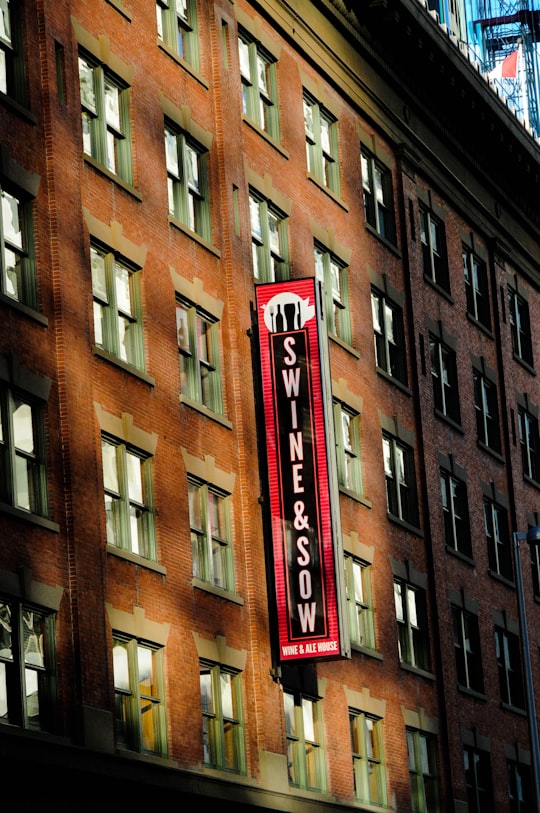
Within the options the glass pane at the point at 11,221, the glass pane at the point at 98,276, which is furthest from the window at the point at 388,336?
the glass pane at the point at 11,221

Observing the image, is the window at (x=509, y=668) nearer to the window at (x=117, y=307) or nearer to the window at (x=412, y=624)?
the window at (x=412, y=624)

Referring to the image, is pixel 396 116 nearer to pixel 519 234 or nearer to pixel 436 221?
pixel 436 221

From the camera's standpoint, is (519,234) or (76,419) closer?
(76,419)

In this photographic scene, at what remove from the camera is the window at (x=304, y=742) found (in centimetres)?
4109

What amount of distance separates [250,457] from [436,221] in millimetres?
17462

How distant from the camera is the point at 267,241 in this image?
44.5m

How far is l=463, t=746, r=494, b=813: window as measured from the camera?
5072cm

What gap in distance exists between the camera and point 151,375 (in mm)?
37531

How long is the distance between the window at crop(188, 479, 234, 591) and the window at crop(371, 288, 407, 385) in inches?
439

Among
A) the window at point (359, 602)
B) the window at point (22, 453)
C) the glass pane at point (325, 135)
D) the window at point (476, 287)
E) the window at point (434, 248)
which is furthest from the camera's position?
the window at point (476, 287)

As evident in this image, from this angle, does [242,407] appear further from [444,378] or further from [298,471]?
[444,378]

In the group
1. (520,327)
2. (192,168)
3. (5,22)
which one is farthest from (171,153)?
(520,327)

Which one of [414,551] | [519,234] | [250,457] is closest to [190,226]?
[250,457]

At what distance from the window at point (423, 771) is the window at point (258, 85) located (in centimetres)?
1485
